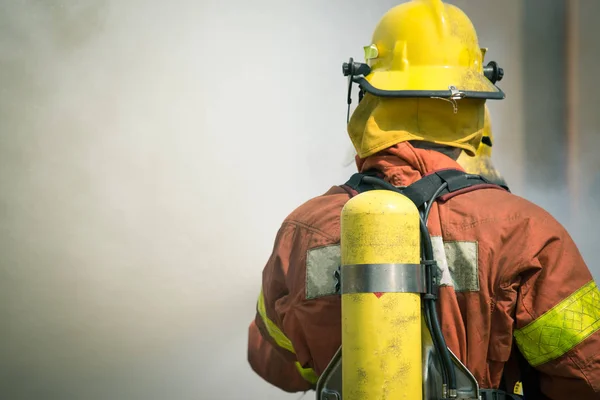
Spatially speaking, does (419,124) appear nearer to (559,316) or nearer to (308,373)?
(559,316)

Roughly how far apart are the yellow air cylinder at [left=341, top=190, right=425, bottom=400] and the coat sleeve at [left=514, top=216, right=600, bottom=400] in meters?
0.29

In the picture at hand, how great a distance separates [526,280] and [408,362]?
377 mm

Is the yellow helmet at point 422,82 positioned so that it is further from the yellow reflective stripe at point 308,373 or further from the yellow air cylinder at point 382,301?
the yellow reflective stripe at point 308,373

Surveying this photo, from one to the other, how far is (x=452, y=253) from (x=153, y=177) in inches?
123

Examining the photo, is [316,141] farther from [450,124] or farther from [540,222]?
[540,222]

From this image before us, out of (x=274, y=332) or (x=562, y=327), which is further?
(x=274, y=332)

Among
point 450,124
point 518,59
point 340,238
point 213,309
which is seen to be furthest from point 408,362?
point 518,59

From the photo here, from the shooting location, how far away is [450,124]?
2.42m

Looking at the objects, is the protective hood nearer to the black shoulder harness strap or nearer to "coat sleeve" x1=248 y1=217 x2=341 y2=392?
the black shoulder harness strap

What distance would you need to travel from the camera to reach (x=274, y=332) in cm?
259

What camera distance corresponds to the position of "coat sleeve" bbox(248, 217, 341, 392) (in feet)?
7.34

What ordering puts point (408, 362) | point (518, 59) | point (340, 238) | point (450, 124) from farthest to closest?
point (518, 59) < point (450, 124) < point (340, 238) < point (408, 362)

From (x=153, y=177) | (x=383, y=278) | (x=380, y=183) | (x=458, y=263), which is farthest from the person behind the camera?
(x=153, y=177)

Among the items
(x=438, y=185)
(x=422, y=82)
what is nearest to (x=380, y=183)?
(x=438, y=185)
